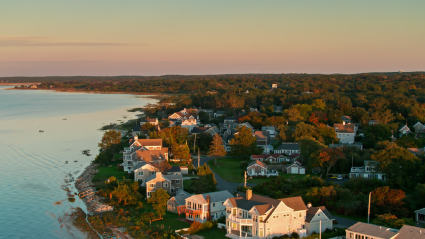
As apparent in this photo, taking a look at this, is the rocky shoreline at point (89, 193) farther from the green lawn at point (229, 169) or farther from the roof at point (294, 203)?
the roof at point (294, 203)

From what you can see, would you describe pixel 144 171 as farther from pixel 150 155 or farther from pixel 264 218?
pixel 264 218

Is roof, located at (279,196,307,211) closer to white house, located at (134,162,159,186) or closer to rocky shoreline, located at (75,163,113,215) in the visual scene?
rocky shoreline, located at (75,163,113,215)

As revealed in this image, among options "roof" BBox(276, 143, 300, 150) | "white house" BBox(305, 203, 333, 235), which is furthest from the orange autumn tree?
Result: "white house" BBox(305, 203, 333, 235)

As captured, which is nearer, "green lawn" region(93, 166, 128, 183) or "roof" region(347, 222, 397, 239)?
"roof" region(347, 222, 397, 239)

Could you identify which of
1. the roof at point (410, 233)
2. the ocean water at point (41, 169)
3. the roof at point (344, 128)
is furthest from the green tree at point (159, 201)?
the roof at point (344, 128)

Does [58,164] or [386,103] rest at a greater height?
[386,103]

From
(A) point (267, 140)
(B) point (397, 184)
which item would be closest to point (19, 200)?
(B) point (397, 184)

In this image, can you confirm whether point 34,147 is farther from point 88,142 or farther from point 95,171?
point 95,171
